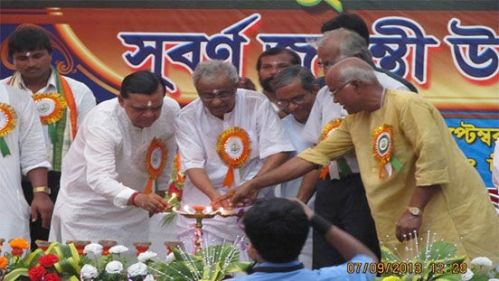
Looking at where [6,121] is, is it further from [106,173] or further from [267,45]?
[267,45]

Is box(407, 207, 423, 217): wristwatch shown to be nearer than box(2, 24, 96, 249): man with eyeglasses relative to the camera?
Yes

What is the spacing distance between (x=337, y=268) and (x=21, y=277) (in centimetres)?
181

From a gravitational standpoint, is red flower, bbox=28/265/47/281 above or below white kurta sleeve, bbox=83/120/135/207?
below

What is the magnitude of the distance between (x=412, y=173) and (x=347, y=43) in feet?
2.72

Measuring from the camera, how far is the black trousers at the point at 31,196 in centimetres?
781

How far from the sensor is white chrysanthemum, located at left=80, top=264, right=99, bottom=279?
5871 mm

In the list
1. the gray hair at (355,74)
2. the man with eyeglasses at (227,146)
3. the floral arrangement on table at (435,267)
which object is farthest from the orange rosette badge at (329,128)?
the floral arrangement on table at (435,267)

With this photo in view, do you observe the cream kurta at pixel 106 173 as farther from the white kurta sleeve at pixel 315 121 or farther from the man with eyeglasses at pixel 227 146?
the white kurta sleeve at pixel 315 121

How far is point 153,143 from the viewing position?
7.35m

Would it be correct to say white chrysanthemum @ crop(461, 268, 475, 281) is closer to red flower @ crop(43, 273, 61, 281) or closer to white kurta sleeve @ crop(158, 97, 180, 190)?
red flower @ crop(43, 273, 61, 281)

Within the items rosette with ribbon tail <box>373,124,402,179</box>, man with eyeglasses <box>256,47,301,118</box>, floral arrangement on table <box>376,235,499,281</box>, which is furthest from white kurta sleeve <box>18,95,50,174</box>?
floral arrangement on table <box>376,235,499,281</box>

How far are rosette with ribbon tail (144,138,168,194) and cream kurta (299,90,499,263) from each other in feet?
4.46

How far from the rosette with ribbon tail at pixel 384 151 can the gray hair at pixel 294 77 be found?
0.99m

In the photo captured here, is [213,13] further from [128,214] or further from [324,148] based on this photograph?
[324,148]
